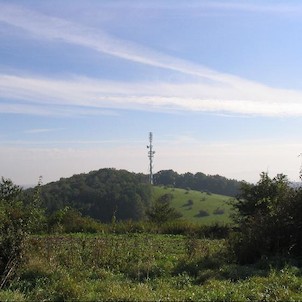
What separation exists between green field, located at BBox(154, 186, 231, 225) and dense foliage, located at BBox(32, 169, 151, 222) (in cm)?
709

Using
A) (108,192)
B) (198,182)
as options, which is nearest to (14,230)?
(108,192)

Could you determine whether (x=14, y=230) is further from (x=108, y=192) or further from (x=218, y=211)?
(x=218, y=211)

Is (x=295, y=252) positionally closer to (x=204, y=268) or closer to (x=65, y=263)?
(x=204, y=268)

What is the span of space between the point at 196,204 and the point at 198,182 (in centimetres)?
3378

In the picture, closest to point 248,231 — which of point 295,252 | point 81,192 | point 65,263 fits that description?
point 295,252

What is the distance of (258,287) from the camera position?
30.0 feet

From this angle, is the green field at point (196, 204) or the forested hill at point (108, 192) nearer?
the forested hill at point (108, 192)

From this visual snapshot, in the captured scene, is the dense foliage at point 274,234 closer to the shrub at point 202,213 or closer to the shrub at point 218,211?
the shrub at point 202,213

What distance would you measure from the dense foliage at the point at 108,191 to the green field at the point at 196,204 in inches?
279

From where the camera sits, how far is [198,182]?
133 m

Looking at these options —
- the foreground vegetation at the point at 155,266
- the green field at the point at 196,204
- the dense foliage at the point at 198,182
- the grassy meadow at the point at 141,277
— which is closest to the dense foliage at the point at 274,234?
the foreground vegetation at the point at 155,266

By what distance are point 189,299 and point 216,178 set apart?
124976 mm

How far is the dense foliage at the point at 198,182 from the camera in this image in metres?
126

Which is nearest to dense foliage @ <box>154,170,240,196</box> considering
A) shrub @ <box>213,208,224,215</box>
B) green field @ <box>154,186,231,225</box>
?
green field @ <box>154,186,231,225</box>
